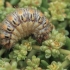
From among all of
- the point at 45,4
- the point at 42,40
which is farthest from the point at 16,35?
the point at 45,4

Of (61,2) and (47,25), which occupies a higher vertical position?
(61,2)

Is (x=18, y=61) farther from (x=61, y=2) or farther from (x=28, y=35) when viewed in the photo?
(x=61, y=2)

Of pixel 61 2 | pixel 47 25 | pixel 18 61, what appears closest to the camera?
pixel 18 61

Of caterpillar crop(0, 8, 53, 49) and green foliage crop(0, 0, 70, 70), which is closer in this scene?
green foliage crop(0, 0, 70, 70)

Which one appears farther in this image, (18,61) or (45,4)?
(45,4)

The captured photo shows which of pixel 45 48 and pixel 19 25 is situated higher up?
pixel 19 25

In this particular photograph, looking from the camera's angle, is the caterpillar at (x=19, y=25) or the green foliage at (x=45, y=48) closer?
the green foliage at (x=45, y=48)

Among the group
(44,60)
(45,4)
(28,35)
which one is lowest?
(44,60)

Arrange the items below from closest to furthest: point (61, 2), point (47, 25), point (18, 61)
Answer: point (18, 61)
point (47, 25)
point (61, 2)
